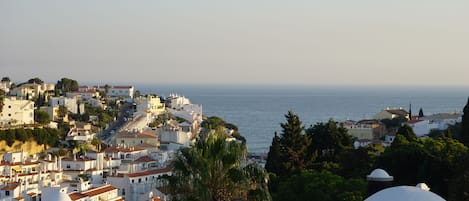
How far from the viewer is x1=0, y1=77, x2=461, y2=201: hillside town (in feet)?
115

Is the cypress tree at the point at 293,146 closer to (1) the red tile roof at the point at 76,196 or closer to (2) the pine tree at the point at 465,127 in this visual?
(2) the pine tree at the point at 465,127

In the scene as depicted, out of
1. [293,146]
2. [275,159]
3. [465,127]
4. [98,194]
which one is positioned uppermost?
[465,127]

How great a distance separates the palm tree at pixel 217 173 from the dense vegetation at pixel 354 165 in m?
4.34

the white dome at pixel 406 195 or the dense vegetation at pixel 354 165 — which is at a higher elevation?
the white dome at pixel 406 195

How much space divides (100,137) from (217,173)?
53601 mm

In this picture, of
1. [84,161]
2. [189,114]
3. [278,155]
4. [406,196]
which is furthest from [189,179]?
[189,114]

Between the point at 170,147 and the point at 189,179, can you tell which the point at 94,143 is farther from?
the point at 189,179

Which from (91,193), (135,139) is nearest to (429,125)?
(135,139)

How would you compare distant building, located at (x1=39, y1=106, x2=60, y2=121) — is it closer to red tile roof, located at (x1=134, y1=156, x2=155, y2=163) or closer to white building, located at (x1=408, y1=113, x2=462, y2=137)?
red tile roof, located at (x1=134, y1=156, x2=155, y2=163)

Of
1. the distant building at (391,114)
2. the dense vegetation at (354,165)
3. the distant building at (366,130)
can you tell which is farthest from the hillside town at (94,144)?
the distant building at (391,114)

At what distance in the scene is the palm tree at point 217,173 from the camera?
9750mm

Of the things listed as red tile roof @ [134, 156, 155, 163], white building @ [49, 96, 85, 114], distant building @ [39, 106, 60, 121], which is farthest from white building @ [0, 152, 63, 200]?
white building @ [49, 96, 85, 114]

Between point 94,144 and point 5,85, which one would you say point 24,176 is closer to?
point 94,144

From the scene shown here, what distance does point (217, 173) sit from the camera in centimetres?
Answer: 983
